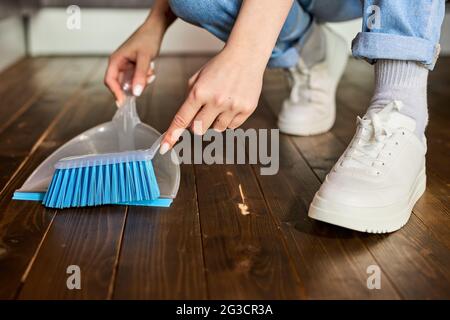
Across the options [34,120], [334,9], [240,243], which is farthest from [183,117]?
[34,120]

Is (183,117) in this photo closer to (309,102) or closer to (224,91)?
(224,91)

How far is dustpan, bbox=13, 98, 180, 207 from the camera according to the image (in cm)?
86

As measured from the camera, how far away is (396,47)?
789 mm

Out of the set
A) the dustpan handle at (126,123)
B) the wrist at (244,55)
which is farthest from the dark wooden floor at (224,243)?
the wrist at (244,55)

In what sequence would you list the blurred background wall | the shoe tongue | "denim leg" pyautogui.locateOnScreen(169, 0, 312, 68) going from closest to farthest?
the shoe tongue, "denim leg" pyautogui.locateOnScreen(169, 0, 312, 68), the blurred background wall

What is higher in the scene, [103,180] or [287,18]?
[287,18]

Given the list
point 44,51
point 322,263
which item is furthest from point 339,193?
point 44,51

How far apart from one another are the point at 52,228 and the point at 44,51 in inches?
73.8

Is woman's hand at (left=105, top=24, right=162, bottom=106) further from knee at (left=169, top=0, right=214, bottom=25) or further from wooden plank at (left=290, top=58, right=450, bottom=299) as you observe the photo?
wooden plank at (left=290, top=58, right=450, bottom=299)

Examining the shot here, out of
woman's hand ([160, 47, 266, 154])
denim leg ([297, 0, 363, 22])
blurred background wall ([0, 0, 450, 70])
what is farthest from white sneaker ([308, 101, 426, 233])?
blurred background wall ([0, 0, 450, 70])

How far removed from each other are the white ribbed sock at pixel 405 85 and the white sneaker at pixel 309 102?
1.24 feet

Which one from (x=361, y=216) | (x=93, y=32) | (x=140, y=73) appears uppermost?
(x=140, y=73)

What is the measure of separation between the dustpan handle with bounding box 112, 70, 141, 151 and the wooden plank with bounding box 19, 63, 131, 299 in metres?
0.16

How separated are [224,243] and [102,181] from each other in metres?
0.20
